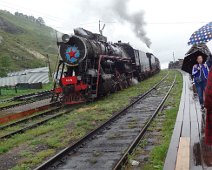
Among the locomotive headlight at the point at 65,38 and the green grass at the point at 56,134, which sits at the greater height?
the locomotive headlight at the point at 65,38

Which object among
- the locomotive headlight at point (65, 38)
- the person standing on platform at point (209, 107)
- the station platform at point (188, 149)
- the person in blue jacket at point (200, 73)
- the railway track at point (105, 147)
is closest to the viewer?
the person standing on platform at point (209, 107)

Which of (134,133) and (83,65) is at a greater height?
(83,65)

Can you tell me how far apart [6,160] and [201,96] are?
4.92 meters

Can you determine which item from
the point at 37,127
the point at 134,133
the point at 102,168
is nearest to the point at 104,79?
the point at 37,127

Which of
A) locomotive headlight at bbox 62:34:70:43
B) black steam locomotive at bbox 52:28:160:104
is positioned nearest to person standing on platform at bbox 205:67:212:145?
black steam locomotive at bbox 52:28:160:104

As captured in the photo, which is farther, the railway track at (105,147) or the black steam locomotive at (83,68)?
the black steam locomotive at (83,68)

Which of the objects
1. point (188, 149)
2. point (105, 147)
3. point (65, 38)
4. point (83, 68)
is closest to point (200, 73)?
point (105, 147)

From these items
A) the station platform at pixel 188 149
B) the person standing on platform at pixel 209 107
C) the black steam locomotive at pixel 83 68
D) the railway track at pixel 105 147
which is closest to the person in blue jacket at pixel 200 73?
the station platform at pixel 188 149

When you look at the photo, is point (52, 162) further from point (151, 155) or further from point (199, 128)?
point (199, 128)

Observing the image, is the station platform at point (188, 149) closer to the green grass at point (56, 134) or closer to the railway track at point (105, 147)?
the railway track at point (105, 147)

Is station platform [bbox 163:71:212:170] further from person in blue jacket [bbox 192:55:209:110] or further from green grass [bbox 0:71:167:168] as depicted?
green grass [bbox 0:71:167:168]

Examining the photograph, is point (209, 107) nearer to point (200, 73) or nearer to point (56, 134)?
point (200, 73)

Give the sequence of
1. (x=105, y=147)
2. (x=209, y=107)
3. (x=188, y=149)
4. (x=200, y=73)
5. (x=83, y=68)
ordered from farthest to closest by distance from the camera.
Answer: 1. (x=83, y=68)
2. (x=200, y=73)
3. (x=105, y=147)
4. (x=188, y=149)
5. (x=209, y=107)

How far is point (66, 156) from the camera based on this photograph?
24.9 feet
